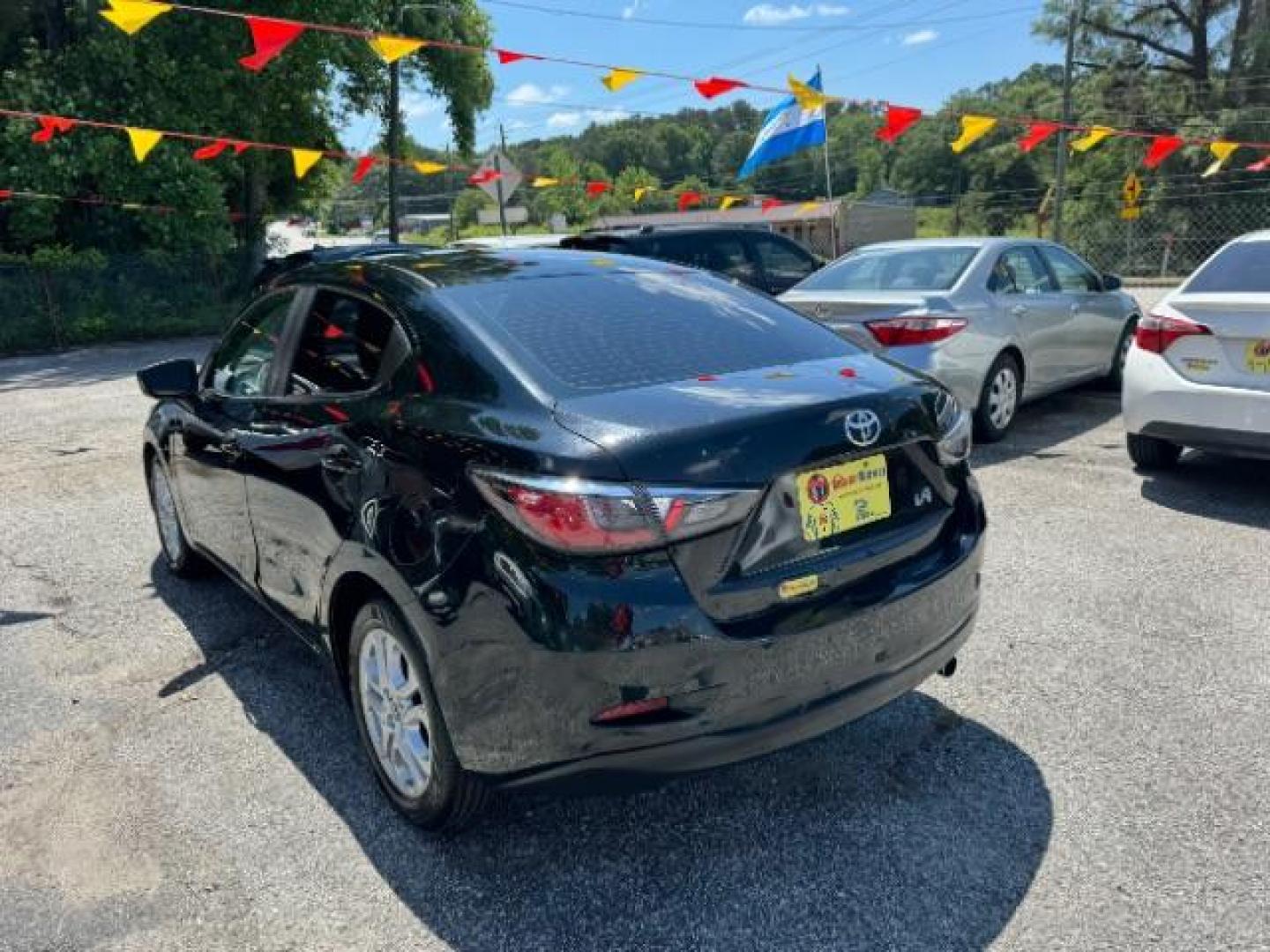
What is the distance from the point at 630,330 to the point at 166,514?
3.18 meters

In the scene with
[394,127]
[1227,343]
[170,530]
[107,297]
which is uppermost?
[394,127]

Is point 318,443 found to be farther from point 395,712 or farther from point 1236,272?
point 1236,272

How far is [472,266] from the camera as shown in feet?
10.8

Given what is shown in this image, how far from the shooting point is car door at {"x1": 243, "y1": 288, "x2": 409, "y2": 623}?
9.22ft

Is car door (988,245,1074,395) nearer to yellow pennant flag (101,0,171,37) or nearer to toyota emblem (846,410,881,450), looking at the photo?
toyota emblem (846,410,881,450)

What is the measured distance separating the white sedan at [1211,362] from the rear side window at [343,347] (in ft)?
14.8

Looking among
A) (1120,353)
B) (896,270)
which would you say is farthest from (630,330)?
(1120,353)

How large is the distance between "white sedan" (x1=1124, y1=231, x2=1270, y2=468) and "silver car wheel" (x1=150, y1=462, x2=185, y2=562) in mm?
5299

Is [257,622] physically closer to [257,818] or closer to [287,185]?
[257,818]

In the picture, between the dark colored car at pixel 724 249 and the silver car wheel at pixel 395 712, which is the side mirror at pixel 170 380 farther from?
the dark colored car at pixel 724 249

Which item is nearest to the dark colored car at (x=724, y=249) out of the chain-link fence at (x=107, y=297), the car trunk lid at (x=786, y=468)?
the car trunk lid at (x=786, y=468)

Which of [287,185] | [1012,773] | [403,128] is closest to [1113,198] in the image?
[403,128]

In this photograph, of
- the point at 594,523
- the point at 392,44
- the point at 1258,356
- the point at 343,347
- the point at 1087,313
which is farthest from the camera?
the point at 392,44

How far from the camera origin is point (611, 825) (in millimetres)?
2756
